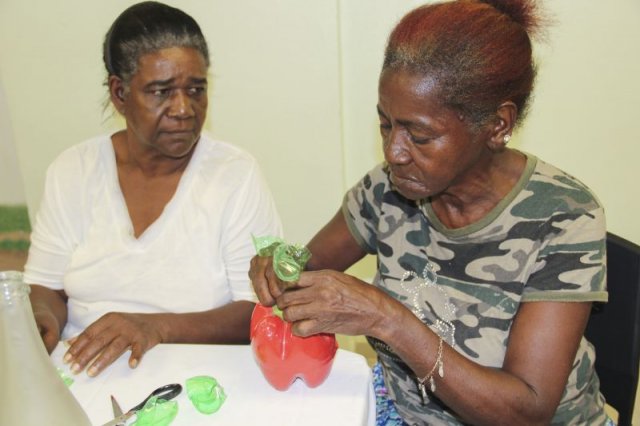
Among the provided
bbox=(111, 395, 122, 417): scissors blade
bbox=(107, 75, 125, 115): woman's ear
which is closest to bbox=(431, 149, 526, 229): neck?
bbox=(111, 395, 122, 417): scissors blade

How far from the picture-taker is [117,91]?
1.79 m

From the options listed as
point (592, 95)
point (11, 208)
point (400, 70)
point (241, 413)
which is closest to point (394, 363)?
point (241, 413)

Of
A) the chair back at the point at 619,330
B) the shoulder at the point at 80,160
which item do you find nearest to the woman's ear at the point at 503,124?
the chair back at the point at 619,330

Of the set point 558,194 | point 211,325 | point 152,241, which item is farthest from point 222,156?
point 558,194

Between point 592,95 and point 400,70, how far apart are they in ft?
4.76

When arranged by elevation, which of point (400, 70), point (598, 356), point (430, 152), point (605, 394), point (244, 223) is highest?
point (400, 70)

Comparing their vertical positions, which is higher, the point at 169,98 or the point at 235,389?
the point at 169,98

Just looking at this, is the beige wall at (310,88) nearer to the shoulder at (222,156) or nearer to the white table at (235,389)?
the shoulder at (222,156)

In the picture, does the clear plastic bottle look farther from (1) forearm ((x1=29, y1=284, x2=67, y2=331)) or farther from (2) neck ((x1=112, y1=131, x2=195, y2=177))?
(2) neck ((x1=112, y1=131, x2=195, y2=177))

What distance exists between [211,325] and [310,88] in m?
1.17

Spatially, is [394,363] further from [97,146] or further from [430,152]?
[97,146]

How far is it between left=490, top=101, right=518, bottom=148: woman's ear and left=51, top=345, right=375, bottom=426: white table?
560 mm

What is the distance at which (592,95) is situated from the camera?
237 centimetres

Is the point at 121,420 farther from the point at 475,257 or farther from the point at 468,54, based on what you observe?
the point at 468,54
